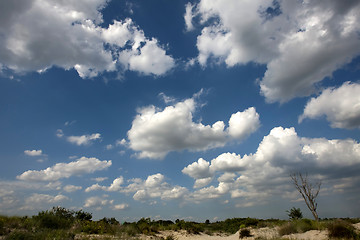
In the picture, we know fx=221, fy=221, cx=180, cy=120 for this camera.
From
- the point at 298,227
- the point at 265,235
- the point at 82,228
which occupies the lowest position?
the point at 265,235

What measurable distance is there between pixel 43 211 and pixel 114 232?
20.8 ft

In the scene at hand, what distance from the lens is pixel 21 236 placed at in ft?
37.6

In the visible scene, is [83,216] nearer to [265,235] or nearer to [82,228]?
[82,228]

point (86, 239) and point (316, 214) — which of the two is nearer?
point (86, 239)

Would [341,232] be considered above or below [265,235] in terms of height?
above

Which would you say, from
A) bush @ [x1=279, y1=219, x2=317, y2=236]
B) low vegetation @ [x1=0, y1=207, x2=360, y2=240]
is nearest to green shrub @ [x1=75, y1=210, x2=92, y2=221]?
low vegetation @ [x1=0, y1=207, x2=360, y2=240]

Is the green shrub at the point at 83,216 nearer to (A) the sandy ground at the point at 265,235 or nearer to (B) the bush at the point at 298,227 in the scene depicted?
(A) the sandy ground at the point at 265,235

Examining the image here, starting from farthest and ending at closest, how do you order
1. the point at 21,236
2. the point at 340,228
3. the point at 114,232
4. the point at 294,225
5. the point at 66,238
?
1. the point at 294,225
2. the point at 114,232
3. the point at 340,228
4. the point at 66,238
5. the point at 21,236

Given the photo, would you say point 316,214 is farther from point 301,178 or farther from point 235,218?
point 235,218

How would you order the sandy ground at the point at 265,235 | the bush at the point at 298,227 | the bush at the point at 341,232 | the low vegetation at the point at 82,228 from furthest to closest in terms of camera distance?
the bush at the point at 298,227, the sandy ground at the point at 265,235, the bush at the point at 341,232, the low vegetation at the point at 82,228

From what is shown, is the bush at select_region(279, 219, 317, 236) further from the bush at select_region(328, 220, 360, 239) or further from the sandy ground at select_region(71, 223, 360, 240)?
the bush at select_region(328, 220, 360, 239)

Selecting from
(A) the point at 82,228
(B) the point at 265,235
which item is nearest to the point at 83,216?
(A) the point at 82,228

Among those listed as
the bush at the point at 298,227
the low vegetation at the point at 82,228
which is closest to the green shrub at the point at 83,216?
the low vegetation at the point at 82,228

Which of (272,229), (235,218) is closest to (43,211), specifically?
(272,229)
